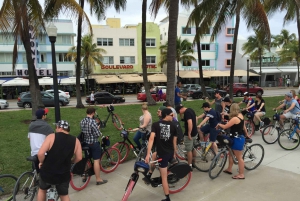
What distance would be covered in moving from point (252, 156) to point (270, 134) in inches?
108

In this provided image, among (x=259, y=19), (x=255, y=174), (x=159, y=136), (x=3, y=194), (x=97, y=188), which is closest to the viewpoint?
(x=159, y=136)

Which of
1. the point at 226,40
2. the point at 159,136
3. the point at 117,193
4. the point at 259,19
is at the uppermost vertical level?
the point at 226,40

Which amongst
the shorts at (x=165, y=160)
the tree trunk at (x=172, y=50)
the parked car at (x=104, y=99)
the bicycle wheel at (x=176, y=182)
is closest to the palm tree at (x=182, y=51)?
the parked car at (x=104, y=99)

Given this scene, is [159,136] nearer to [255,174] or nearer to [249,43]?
[255,174]

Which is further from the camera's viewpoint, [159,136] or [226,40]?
[226,40]

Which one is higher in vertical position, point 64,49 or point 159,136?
point 64,49

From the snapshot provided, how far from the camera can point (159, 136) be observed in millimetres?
4562

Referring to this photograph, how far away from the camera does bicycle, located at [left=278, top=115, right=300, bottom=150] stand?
25.2ft

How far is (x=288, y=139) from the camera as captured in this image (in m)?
7.79

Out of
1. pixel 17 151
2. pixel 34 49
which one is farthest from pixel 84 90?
pixel 17 151

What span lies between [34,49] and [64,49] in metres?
7.00

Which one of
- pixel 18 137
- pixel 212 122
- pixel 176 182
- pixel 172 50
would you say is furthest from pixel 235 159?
pixel 18 137

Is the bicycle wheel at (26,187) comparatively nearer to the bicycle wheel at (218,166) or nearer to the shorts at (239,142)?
the bicycle wheel at (218,166)

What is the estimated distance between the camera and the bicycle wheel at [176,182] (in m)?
5.01
